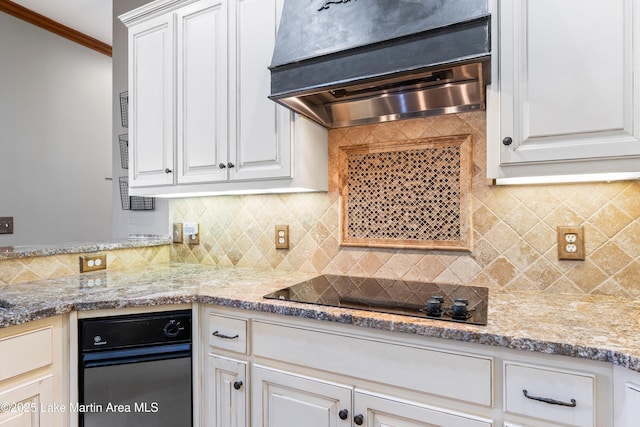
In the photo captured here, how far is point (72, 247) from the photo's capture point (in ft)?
5.95

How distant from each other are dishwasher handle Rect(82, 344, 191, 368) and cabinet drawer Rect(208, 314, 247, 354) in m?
0.13

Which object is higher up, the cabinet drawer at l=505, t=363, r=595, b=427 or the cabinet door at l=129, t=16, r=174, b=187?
the cabinet door at l=129, t=16, r=174, b=187

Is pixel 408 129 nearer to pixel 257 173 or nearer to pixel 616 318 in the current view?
pixel 257 173

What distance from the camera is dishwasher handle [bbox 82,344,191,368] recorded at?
132cm

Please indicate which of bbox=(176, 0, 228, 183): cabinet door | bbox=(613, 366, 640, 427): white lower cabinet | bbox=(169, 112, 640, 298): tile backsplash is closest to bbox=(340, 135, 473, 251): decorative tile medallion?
bbox=(169, 112, 640, 298): tile backsplash

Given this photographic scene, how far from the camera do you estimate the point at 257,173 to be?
164cm

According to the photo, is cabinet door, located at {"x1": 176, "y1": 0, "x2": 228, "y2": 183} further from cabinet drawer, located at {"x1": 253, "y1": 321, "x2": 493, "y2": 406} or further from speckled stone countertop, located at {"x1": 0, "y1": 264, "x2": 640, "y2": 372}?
cabinet drawer, located at {"x1": 253, "y1": 321, "x2": 493, "y2": 406}

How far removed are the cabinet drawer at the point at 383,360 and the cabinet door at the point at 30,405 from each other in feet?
2.36

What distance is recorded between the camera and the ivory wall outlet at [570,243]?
4.44ft

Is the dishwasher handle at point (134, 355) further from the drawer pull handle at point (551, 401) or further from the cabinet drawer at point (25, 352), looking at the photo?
the drawer pull handle at point (551, 401)

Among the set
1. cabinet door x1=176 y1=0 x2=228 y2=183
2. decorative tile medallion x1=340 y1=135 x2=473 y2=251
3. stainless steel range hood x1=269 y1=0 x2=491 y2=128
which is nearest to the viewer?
stainless steel range hood x1=269 y1=0 x2=491 y2=128

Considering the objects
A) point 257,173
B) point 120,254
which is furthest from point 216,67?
point 120,254

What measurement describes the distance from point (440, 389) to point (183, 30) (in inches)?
77.0

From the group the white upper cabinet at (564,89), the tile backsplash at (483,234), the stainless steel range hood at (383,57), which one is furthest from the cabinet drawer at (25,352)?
the white upper cabinet at (564,89)
